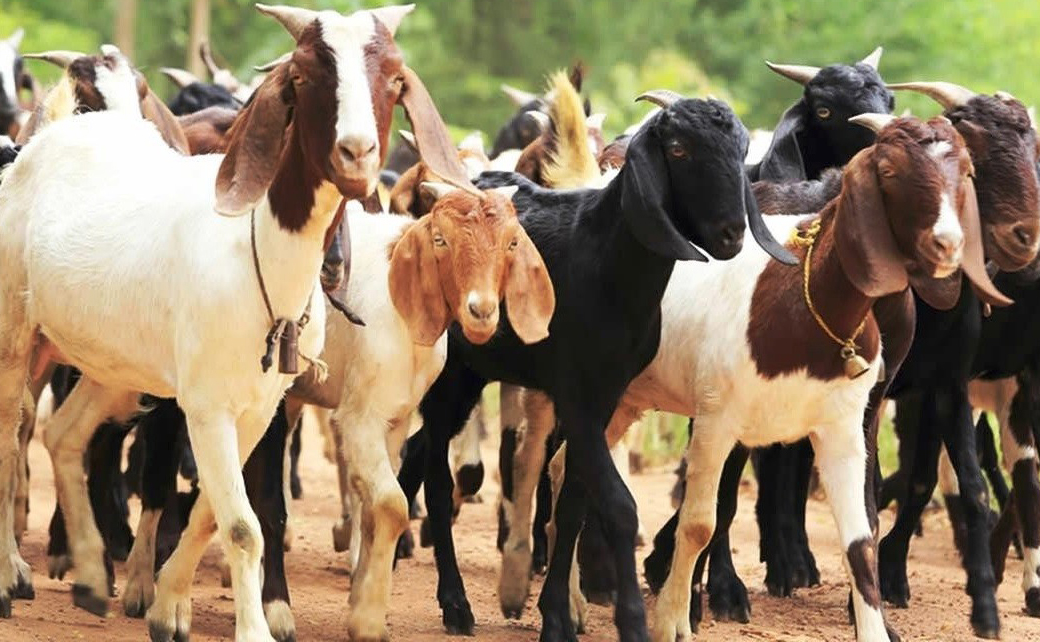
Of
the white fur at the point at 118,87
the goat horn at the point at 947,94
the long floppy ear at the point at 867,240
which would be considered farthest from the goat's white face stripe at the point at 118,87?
the goat horn at the point at 947,94

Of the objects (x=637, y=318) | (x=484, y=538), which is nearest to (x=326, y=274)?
(x=637, y=318)

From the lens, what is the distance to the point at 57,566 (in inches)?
383

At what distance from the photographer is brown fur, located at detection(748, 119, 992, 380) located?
317 inches

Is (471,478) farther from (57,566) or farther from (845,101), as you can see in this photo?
(845,101)

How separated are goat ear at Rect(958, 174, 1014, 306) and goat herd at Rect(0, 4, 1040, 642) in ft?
0.05

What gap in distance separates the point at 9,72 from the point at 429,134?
7.96 meters

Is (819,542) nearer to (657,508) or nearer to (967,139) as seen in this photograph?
(657,508)

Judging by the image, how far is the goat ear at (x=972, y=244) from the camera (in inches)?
320

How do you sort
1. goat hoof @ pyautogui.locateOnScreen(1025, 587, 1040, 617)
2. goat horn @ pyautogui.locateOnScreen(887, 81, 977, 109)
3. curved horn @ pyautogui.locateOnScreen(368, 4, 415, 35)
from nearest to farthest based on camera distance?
curved horn @ pyautogui.locateOnScreen(368, 4, 415, 35)
goat horn @ pyautogui.locateOnScreen(887, 81, 977, 109)
goat hoof @ pyautogui.locateOnScreen(1025, 587, 1040, 617)

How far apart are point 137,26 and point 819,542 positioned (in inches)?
740

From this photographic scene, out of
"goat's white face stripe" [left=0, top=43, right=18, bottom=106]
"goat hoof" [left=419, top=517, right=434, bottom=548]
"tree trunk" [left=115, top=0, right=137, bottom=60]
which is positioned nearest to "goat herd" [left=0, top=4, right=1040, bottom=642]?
"goat hoof" [left=419, top=517, right=434, bottom=548]

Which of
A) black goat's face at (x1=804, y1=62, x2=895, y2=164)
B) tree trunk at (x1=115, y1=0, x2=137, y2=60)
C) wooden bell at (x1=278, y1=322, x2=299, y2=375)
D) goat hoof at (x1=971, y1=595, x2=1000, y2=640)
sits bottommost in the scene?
goat hoof at (x1=971, y1=595, x2=1000, y2=640)

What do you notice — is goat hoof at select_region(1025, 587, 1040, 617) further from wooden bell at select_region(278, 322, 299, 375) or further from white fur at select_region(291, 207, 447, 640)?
wooden bell at select_region(278, 322, 299, 375)

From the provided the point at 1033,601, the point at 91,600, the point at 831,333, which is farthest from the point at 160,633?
the point at 1033,601
